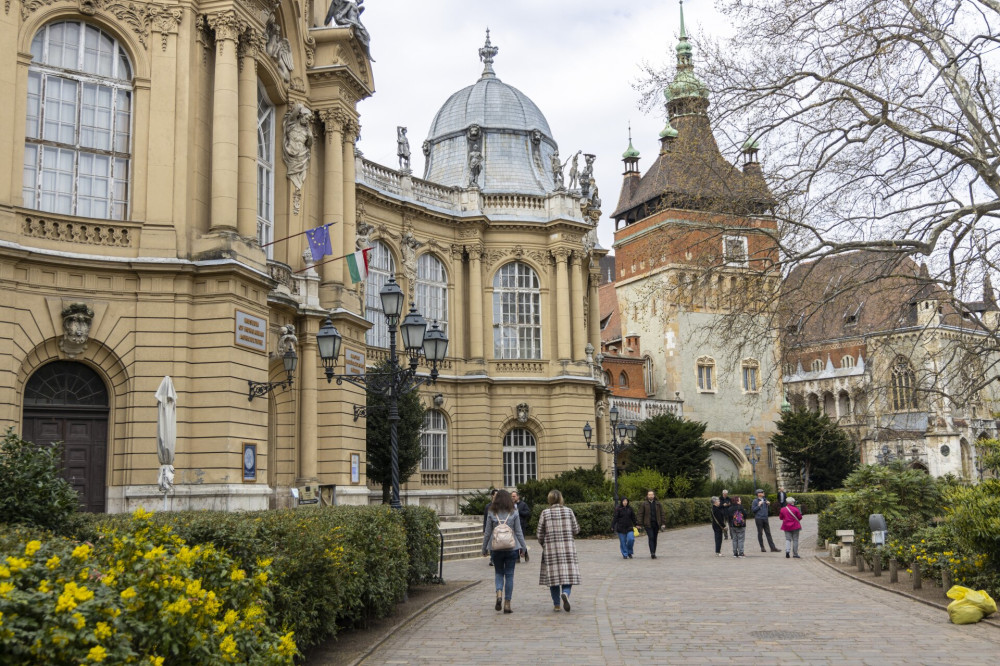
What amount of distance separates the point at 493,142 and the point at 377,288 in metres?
10.4

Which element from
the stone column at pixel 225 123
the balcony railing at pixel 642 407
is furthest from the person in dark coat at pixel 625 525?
the balcony railing at pixel 642 407

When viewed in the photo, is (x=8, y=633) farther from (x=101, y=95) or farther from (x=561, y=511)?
(x=101, y=95)

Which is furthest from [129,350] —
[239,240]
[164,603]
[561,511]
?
[164,603]

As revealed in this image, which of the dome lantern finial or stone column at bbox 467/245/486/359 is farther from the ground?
the dome lantern finial

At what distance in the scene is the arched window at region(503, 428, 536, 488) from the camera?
1582 inches

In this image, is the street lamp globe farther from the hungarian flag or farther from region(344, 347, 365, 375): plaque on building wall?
region(344, 347, 365, 375): plaque on building wall

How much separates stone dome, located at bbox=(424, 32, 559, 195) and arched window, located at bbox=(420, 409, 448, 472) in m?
10.5

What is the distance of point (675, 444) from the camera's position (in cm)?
4572

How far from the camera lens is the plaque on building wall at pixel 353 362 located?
25.2 meters

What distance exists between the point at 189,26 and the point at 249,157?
290 centimetres

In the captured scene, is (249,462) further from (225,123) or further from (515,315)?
(515,315)

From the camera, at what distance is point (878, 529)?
59.6 ft

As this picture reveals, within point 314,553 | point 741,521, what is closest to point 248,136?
point 314,553

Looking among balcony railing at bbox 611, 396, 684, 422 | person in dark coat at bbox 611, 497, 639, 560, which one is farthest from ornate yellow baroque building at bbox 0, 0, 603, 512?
balcony railing at bbox 611, 396, 684, 422
